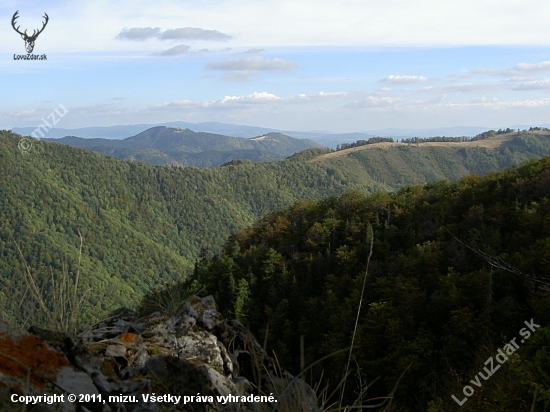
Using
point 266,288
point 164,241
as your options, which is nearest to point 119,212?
point 164,241

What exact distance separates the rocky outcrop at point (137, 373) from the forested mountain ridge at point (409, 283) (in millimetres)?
6186

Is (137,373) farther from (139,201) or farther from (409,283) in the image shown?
(139,201)

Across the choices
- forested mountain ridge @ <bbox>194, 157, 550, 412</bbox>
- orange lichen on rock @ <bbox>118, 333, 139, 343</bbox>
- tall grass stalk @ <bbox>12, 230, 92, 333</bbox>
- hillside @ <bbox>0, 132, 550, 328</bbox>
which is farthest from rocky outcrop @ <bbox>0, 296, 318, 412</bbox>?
hillside @ <bbox>0, 132, 550, 328</bbox>

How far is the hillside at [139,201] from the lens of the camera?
412 ft

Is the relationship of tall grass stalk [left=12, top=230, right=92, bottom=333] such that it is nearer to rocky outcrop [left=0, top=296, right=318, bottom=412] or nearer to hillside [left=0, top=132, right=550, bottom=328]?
rocky outcrop [left=0, top=296, right=318, bottom=412]

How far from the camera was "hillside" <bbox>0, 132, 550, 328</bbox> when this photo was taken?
412 feet

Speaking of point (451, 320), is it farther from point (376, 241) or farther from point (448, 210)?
point (448, 210)

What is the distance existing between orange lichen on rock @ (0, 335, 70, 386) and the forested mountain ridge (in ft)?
26.3

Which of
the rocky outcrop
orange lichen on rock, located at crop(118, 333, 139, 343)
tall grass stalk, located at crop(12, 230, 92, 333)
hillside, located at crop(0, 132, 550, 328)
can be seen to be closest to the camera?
the rocky outcrop

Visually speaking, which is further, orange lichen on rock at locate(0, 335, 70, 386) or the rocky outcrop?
orange lichen on rock at locate(0, 335, 70, 386)

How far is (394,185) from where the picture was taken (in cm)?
19675

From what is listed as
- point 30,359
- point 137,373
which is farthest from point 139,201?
point 30,359

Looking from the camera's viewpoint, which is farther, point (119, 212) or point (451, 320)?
point (119, 212)

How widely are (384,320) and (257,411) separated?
21.0 metres
